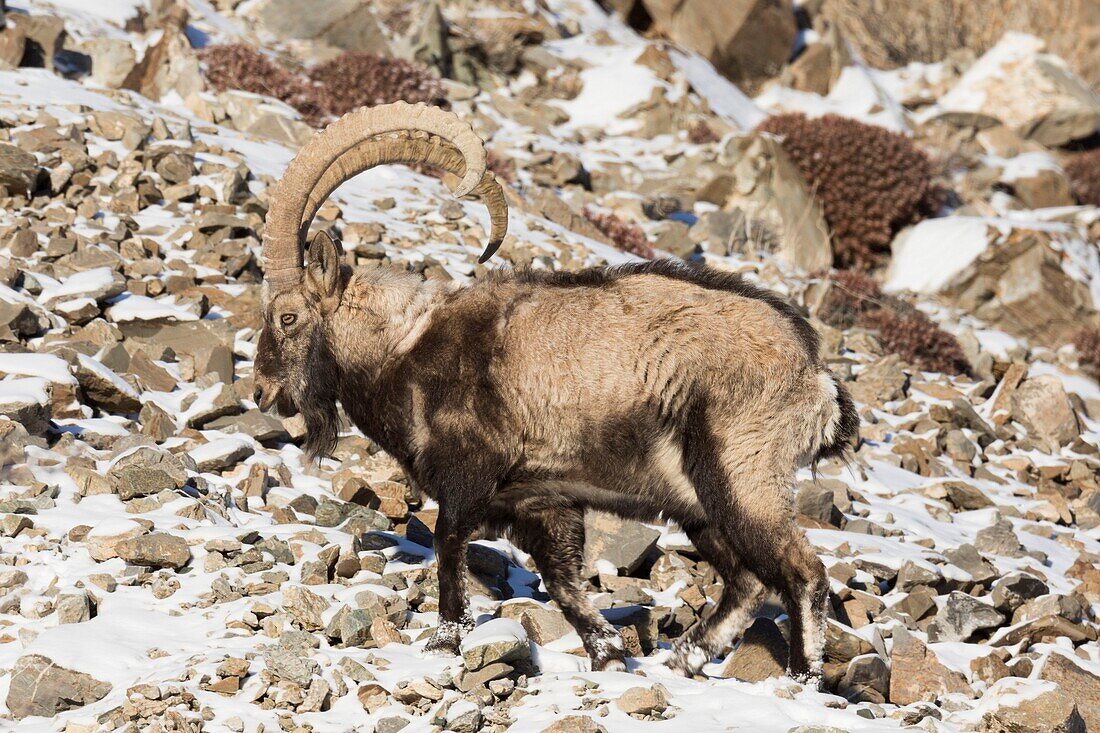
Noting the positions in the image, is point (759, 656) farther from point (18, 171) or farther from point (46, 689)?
point (18, 171)

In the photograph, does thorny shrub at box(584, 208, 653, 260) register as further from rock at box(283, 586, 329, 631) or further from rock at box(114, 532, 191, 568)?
rock at box(283, 586, 329, 631)

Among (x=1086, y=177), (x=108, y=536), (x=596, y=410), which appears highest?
(x=1086, y=177)

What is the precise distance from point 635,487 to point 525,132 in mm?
10787

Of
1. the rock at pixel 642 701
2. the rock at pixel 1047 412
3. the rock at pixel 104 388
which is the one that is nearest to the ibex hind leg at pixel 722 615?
the rock at pixel 642 701

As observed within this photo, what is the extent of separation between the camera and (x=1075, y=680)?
580cm

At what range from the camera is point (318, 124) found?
13836 mm

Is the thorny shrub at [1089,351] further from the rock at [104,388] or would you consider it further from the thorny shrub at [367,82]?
the rock at [104,388]

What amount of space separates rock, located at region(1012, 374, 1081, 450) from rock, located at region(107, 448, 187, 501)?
25.0 ft

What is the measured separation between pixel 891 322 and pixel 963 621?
21.0 ft

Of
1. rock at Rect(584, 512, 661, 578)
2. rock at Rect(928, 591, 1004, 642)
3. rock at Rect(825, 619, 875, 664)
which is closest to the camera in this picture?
rock at Rect(825, 619, 875, 664)

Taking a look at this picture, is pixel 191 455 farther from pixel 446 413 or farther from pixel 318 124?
pixel 318 124

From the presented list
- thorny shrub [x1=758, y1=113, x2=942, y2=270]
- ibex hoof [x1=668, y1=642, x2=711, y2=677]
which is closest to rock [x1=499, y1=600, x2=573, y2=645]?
ibex hoof [x1=668, y1=642, x2=711, y2=677]

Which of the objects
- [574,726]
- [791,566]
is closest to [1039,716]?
[791,566]

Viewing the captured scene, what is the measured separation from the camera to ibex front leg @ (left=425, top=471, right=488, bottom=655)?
545 cm
